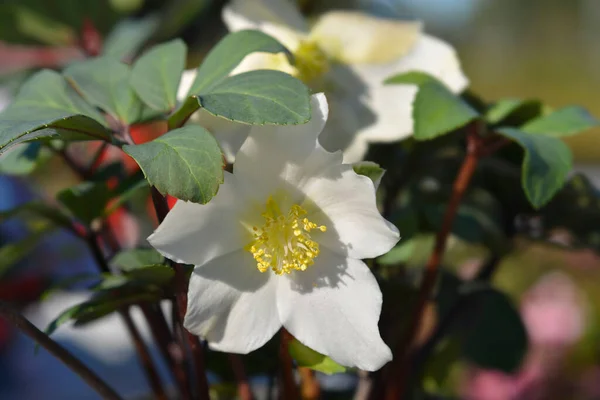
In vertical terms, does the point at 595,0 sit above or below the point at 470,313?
below

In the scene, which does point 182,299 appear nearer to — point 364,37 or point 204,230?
point 204,230

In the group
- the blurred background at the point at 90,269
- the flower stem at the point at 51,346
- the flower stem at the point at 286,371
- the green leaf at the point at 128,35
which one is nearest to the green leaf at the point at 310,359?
the flower stem at the point at 286,371

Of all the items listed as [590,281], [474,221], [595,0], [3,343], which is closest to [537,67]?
[595,0]

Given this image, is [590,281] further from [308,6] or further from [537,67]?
[537,67]

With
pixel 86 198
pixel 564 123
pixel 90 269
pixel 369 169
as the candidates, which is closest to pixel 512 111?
pixel 564 123

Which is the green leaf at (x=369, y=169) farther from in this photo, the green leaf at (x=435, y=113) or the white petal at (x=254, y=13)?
the white petal at (x=254, y=13)

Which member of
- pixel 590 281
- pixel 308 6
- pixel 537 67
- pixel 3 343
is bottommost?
pixel 537 67

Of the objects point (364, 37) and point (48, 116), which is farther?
point (364, 37)
